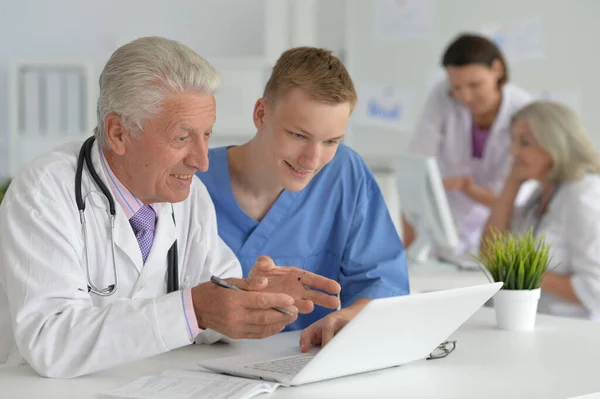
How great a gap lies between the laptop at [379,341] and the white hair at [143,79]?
44 cm

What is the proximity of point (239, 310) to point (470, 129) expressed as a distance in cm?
279

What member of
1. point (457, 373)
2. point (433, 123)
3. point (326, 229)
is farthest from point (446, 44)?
point (457, 373)

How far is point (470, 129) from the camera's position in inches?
158

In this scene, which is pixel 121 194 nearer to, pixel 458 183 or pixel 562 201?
pixel 562 201

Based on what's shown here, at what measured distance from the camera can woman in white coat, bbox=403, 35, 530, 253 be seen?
149 inches

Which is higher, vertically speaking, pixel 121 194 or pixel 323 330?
pixel 121 194

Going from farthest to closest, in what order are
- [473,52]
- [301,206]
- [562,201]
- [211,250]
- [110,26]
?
1. [110,26]
2. [473,52]
3. [562,201]
4. [301,206]
5. [211,250]

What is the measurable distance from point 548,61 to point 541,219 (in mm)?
1708

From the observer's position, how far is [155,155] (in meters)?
1.54

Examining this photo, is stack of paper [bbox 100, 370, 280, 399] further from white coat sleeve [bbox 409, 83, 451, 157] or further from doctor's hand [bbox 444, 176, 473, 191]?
white coat sleeve [bbox 409, 83, 451, 157]

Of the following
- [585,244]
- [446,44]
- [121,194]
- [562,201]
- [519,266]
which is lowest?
[585,244]

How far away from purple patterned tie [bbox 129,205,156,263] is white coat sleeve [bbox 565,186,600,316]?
64.6 inches

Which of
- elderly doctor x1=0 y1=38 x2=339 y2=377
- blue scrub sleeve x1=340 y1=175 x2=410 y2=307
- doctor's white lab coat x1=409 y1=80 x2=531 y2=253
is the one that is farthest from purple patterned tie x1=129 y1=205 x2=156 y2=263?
doctor's white lab coat x1=409 y1=80 x2=531 y2=253

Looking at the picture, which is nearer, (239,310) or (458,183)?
(239,310)
